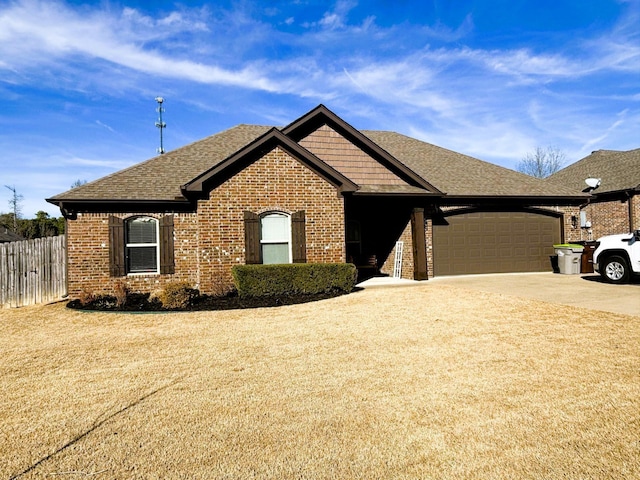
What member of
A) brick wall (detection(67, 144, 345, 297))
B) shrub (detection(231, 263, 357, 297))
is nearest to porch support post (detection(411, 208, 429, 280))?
brick wall (detection(67, 144, 345, 297))

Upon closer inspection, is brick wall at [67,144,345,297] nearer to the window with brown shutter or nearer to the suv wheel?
the window with brown shutter

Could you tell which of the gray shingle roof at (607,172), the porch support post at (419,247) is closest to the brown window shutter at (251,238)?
the porch support post at (419,247)

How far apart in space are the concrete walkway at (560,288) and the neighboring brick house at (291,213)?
54.1 inches

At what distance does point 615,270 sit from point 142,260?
544 inches

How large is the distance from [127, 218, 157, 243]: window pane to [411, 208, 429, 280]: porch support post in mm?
8470

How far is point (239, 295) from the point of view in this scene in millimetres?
10875

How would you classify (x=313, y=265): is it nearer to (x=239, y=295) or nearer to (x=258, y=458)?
(x=239, y=295)

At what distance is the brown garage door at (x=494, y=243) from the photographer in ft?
51.0

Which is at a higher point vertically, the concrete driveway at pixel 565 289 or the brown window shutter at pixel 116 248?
the brown window shutter at pixel 116 248

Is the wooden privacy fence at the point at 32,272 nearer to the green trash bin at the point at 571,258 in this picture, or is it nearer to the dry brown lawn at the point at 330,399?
the dry brown lawn at the point at 330,399

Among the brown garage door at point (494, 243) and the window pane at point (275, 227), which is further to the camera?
the brown garage door at point (494, 243)

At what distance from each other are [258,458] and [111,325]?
20.8 ft

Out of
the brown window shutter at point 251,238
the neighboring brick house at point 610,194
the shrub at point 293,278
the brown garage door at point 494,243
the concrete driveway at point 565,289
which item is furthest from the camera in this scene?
the neighboring brick house at point 610,194

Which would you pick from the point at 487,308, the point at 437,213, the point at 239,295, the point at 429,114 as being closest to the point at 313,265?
the point at 239,295
